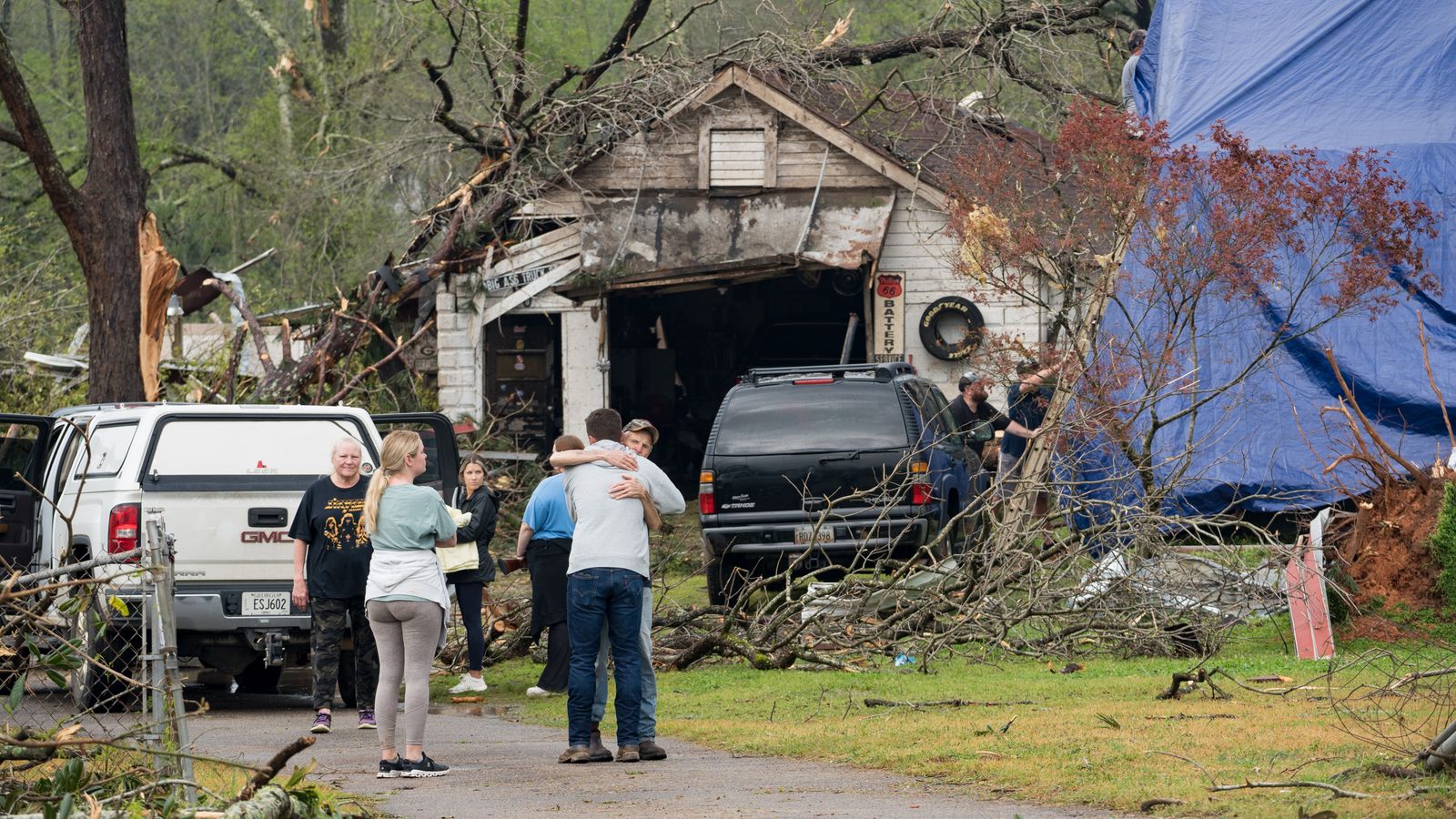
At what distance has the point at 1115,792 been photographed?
7234 millimetres

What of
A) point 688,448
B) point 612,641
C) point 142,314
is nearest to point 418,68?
point 688,448

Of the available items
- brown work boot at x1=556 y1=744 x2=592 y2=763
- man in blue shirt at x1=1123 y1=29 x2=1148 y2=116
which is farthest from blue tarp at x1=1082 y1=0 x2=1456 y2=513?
brown work boot at x1=556 y1=744 x2=592 y2=763

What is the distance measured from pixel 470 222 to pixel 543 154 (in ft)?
4.31

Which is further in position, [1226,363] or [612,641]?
[1226,363]

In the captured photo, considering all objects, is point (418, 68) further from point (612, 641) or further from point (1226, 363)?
point (612, 641)

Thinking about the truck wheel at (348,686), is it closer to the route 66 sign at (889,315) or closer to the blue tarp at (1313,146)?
the blue tarp at (1313,146)

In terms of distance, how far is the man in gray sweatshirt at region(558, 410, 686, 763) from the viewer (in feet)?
28.7

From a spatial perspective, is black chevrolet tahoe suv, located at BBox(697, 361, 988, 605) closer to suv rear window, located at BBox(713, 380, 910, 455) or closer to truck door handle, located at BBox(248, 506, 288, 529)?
suv rear window, located at BBox(713, 380, 910, 455)

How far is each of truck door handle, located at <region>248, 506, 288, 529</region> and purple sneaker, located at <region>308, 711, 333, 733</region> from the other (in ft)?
4.81

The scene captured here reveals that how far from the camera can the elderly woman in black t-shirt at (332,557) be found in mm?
10578

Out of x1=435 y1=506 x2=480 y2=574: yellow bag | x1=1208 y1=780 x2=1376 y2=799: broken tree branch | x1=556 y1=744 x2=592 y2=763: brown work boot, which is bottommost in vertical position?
x1=556 y1=744 x2=592 y2=763: brown work boot

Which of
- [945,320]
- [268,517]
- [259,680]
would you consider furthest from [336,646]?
[945,320]

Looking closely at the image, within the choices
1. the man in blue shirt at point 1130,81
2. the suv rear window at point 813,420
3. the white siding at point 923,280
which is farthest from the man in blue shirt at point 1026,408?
the white siding at point 923,280

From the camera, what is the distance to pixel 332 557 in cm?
1067
